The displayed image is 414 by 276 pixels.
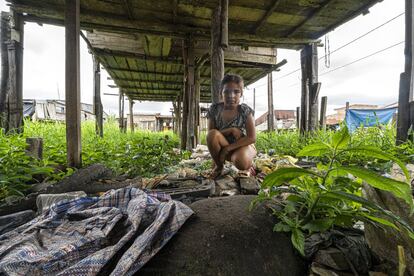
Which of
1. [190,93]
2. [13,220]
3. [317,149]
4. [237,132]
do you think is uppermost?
[190,93]

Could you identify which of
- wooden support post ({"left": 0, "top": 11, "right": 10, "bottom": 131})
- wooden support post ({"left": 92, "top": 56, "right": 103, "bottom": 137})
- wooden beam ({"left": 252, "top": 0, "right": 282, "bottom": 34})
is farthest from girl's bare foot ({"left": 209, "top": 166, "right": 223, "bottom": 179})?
wooden support post ({"left": 92, "top": 56, "right": 103, "bottom": 137})

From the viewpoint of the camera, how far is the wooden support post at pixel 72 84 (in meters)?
2.73

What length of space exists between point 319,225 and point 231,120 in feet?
6.45

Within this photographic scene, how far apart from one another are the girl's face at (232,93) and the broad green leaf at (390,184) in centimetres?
189

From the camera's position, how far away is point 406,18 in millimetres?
3229

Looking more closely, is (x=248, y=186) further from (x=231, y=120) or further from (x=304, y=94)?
(x=304, y=94)

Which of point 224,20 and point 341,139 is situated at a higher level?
point 224,20

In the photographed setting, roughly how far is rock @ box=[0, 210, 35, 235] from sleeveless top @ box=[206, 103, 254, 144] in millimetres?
2127

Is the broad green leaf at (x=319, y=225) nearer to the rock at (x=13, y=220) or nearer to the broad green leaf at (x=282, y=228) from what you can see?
the broad green leaf at (x=282, y=228)

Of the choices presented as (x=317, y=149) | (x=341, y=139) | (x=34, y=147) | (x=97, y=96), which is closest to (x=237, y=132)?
(x=317, y=149)

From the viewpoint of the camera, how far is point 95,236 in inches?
42.7

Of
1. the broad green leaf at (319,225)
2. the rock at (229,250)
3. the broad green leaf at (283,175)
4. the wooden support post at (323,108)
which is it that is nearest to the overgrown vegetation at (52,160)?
the rock at (229,250)

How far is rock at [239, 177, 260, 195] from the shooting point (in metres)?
2.17

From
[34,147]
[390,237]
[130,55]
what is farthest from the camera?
[130,55]
